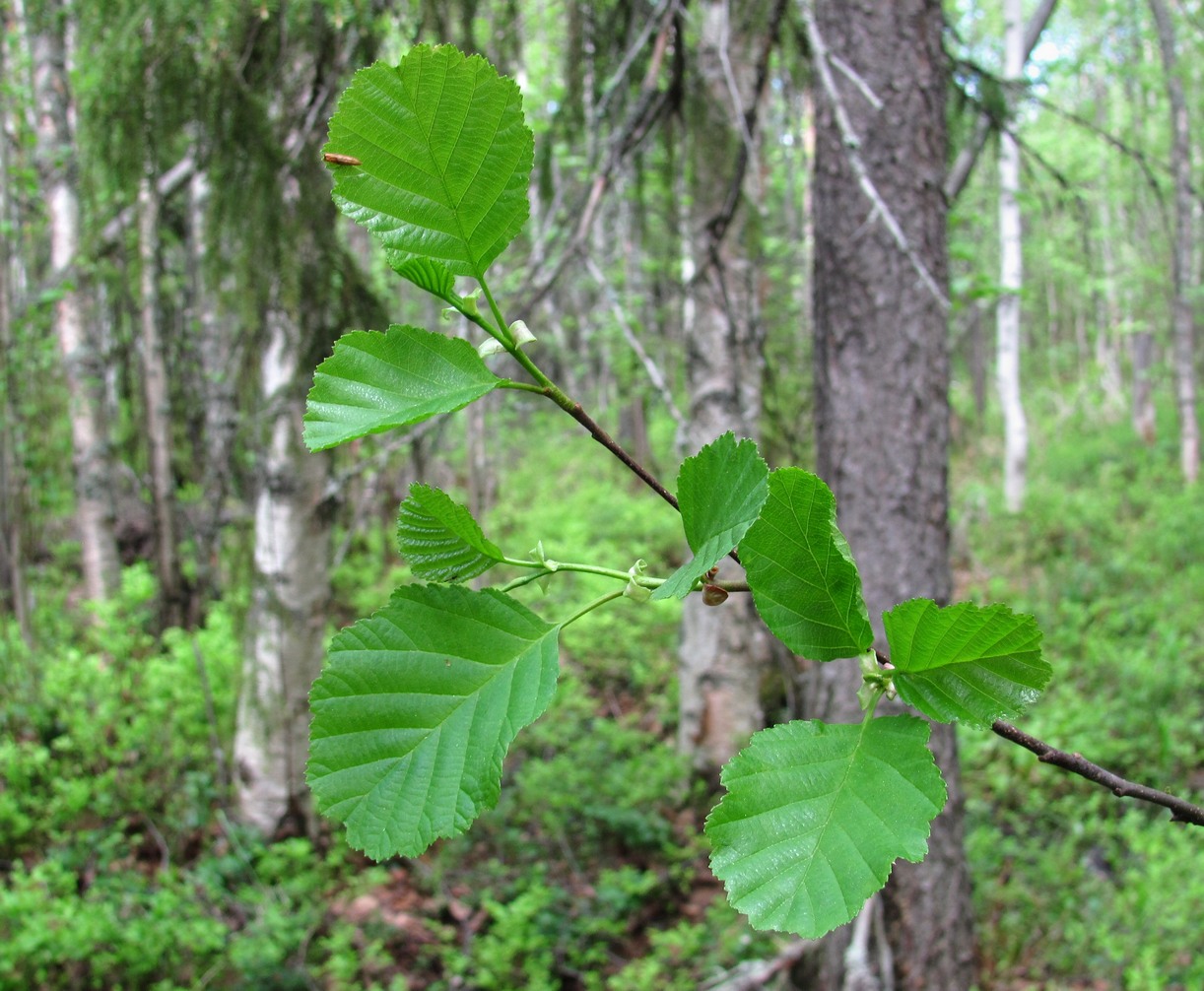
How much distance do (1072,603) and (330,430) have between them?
23.3 ft

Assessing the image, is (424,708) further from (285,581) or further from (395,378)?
(285,581)

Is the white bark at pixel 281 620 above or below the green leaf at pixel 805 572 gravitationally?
below

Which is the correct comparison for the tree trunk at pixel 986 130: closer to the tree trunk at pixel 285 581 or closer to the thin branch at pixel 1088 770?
the tree trunk at pixel 285 581

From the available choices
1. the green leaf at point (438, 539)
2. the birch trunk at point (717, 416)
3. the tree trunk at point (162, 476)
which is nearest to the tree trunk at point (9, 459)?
the tree trunk at point (162, 476)

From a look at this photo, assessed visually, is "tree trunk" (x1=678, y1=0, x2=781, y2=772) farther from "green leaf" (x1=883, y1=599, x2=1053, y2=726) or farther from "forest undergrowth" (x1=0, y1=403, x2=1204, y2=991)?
"green leaf" (x1=883, y1=599, x2=1053, y2=726)

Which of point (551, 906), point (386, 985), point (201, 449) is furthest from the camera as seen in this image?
point (201, 449)

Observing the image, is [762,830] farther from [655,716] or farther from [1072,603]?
[1072,603]

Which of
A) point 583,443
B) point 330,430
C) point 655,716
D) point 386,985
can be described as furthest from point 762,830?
point 583,443

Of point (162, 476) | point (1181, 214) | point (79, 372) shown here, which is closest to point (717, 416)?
point (162, 476)

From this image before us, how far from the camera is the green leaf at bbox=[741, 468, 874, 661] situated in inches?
14.5

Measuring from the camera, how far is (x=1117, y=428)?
42.4 ft

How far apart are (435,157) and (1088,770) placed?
0.45 m

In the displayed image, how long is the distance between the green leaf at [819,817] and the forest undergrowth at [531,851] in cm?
283

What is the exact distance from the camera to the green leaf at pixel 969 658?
36 centimetres
